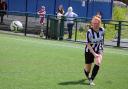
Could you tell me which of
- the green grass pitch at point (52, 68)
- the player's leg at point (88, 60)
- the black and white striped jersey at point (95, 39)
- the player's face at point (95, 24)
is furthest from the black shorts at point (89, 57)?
the player's face at point (95, 24)

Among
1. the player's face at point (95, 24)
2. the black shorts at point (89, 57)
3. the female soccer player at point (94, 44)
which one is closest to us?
the player's face at point (95, 24)

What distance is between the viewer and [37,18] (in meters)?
27.1

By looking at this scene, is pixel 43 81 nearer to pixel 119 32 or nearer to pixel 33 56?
pixel 33 56

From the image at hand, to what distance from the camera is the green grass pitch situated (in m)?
11.3

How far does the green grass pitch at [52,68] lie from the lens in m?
11.3

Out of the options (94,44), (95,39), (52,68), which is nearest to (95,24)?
(95,39)

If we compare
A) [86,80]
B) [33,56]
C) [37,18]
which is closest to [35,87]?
[86,80]

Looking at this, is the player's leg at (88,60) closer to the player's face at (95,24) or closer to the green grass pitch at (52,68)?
the green grass pitch at (52,68)

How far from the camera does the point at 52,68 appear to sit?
549 inches

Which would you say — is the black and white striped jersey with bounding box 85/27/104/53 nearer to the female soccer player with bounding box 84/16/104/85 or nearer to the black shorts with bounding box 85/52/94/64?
the female soccer player with bounding box 84/16/104/85

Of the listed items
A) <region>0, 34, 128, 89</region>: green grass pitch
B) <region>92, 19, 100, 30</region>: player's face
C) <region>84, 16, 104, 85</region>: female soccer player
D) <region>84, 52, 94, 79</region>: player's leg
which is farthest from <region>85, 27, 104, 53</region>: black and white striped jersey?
<region>0, 34, 128, 89</region>: green grass pitch

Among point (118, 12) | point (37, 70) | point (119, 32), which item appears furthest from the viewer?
point (118, 12)

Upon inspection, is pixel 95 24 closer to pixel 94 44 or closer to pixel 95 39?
pixel 95 39

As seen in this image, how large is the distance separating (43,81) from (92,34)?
1694 millimetres
